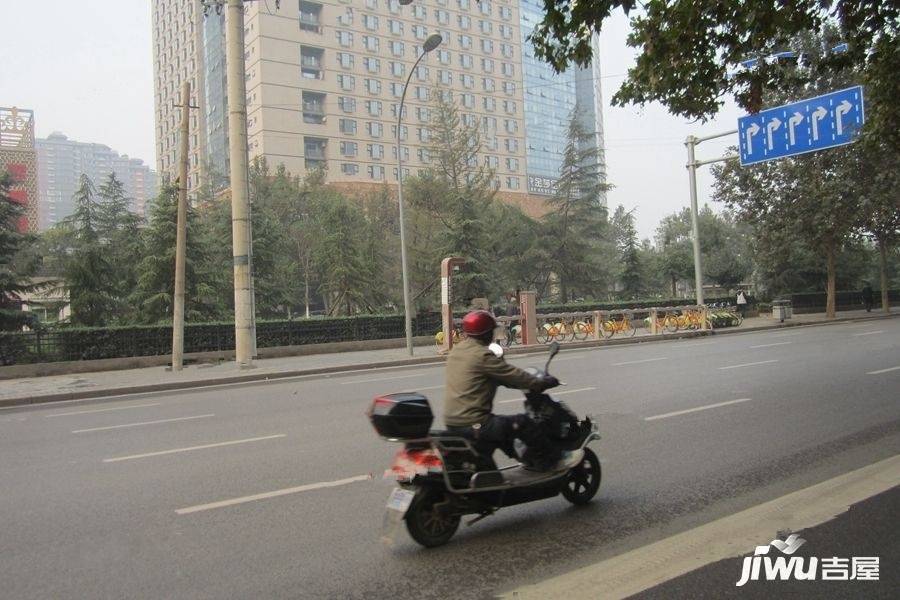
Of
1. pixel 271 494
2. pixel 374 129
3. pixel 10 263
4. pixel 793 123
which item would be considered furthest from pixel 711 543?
pixel 374 129

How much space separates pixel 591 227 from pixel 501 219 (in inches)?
242

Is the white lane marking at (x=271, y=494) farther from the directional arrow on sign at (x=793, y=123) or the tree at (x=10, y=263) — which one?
the tree at (x=10, y=263)

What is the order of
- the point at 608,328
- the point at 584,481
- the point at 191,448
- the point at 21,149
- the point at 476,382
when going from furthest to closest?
the point at 21,149 < the point at 608,328 < the point at 191,448 < the point at 584,481 < the point at 476,382

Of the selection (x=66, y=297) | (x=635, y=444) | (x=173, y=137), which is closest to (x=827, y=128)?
(x=635, y=444)

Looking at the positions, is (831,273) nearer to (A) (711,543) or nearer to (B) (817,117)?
(B) (817,117)

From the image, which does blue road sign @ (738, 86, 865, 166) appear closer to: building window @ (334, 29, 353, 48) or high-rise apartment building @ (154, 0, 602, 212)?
high-rise apartment building @ (154, 0, 602, 212)

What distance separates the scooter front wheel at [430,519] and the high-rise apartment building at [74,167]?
178 m

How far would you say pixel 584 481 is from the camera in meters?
5.27

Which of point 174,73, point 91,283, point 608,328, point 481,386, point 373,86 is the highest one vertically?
point 174,73

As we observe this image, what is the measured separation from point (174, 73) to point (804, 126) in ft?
341

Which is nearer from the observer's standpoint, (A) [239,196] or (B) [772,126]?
(B) [772,126]

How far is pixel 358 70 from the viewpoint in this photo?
300 feet

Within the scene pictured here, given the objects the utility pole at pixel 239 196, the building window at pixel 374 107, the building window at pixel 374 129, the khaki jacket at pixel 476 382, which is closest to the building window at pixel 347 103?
the building window at pixel 374 107

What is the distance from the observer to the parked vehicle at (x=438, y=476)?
4.39 metres
